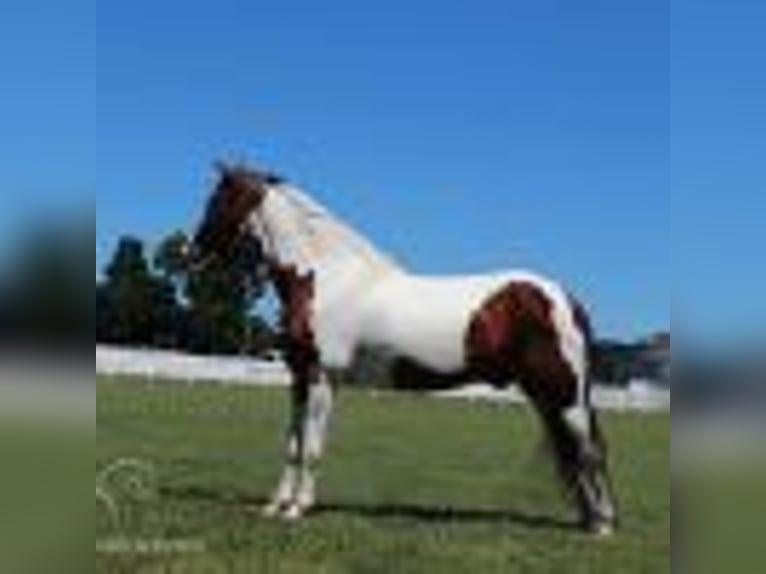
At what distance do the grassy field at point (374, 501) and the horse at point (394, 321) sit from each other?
0.63 ft

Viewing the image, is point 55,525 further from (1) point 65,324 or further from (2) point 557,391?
(2) point 557,391

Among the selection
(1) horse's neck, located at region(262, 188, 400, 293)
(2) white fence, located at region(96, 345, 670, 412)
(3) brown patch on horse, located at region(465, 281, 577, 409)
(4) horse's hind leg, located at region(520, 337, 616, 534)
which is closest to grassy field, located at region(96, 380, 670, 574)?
(4) horse's hind leg, located at region(520, 337, 616, 534)

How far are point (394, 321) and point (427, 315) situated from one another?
0.13 metres

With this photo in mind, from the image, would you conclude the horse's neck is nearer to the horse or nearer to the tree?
the horse

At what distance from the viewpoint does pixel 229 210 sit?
6.67 metres

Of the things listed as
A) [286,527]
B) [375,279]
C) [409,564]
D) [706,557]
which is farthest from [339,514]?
[706,557]

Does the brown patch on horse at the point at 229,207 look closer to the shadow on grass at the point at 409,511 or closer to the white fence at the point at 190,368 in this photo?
the shadow on grass at the point at 409,511

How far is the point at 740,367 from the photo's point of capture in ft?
8.54

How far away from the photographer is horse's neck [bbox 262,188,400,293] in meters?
6.66

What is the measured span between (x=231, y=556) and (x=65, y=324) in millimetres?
2685

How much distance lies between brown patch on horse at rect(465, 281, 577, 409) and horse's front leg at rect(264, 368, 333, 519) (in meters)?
0.60

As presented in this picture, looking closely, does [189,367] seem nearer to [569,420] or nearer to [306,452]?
[306,452]

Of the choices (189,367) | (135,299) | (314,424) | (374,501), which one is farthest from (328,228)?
(189,367)

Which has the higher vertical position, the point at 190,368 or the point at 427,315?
the point at 427,315
